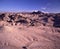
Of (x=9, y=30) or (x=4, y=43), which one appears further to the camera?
(x=9, y=30)

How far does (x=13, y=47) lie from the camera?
12.3 metres

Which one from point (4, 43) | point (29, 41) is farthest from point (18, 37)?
point (4, 43)

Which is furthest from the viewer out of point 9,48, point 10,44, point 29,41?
point 29,41

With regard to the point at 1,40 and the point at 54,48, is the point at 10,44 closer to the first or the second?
the point at 1,40

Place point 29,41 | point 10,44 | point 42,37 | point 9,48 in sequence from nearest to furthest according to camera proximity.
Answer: point 9,48 < point 10,44 < point 29,41 < point 42,37

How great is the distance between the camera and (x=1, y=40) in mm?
13750

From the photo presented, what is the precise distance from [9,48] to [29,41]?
325cm

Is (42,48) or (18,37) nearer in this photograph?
(42,48)

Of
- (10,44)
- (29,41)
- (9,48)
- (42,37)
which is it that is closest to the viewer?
(9,48)

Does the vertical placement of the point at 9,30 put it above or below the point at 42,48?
above

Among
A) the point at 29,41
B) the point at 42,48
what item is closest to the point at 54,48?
the point at 42,48

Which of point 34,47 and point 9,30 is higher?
point 9,30

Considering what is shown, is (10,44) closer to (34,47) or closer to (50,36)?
(34,47)

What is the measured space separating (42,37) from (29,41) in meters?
2.65
